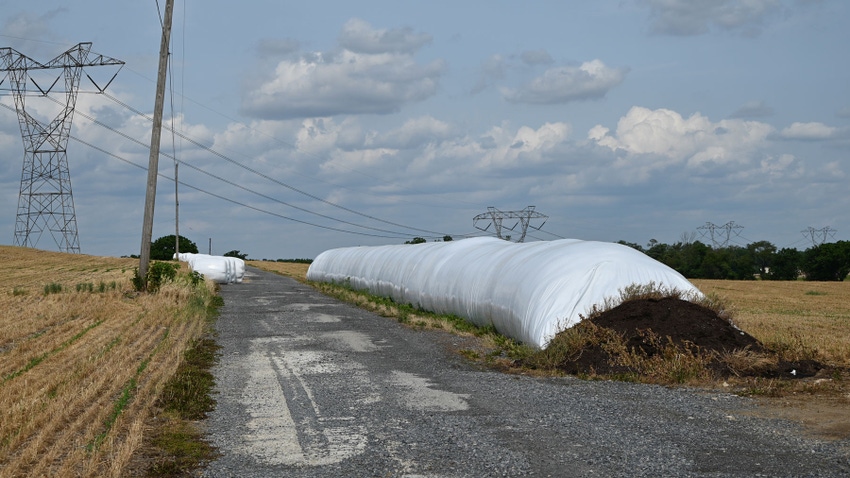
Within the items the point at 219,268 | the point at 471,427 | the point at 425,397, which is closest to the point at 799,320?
the point at 425,397

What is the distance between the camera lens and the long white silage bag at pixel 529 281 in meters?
15.2

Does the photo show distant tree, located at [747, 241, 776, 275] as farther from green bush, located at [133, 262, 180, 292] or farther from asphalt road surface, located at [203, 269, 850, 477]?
asphalt road surface, located at [203, 269, 850, 477]

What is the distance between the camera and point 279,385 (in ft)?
37.9

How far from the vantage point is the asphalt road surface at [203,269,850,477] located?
23.6 feet

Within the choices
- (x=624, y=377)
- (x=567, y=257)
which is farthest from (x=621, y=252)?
(x=624, y=377)

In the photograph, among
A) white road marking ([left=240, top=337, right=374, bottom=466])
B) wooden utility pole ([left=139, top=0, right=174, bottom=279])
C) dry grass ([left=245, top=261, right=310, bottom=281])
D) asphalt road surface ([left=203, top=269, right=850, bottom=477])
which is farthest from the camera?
dry grass ([left=245, top=261, right=310, bottom=281])

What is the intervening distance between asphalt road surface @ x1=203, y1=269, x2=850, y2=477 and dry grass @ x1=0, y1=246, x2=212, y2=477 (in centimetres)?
92

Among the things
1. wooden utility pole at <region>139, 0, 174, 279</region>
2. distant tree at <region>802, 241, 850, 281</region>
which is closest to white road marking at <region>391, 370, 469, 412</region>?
wooden utility pole at <region>139, 0, 174, 279</region>

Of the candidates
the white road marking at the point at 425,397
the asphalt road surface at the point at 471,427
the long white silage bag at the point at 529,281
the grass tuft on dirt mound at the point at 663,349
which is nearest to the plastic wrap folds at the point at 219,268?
the long white silage bag at the point at 529,281

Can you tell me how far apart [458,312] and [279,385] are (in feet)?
36.6

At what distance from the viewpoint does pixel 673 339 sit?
13.2m

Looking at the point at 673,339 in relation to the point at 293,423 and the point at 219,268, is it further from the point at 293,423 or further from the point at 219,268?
the point at 219,268

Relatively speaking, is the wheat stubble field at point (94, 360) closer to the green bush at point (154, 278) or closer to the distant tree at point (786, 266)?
the green bush at point (154, 278)

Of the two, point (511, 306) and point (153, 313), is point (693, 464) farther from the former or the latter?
point (153, 313)
